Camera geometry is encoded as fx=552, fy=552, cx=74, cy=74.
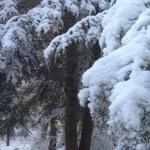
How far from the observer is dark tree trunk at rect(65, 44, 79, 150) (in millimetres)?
13914

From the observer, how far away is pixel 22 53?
14023 mm

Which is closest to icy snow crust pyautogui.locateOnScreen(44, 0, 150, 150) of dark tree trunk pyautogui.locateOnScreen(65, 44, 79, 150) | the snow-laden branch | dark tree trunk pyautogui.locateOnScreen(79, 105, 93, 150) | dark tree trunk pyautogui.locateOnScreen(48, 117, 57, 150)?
dark tree trunk pyautogui.locateOnScreen(65, 44, 79, 150)

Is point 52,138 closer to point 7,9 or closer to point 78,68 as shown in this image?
point 78,68

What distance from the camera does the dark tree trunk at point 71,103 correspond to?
13.9 metres

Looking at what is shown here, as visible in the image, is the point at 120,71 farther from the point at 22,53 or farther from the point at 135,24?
the point at 22,53

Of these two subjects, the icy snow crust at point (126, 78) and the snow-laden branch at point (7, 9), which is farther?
the snow-laden branch at point (7, 9)

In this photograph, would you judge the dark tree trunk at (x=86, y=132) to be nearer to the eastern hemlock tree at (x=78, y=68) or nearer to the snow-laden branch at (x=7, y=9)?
the eastern hemlock tree at (x=78, y=68)

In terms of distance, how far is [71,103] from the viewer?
1406 cm

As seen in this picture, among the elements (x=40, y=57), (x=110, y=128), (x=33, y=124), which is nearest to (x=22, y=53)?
(x=40, y=57)

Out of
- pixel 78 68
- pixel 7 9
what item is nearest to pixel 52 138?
pixel 78 68

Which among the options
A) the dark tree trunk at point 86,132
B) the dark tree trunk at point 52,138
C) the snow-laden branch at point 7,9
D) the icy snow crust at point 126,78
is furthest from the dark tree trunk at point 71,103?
the icy snow crust at point 126,78

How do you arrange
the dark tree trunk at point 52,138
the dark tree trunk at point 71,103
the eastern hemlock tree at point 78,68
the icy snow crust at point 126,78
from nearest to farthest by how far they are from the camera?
the icy snow crust at point 126,78
the eastern hemlock tree at point 78,68
the dark tree trunk at point 71,103
the dark tree trunk at point 52,138

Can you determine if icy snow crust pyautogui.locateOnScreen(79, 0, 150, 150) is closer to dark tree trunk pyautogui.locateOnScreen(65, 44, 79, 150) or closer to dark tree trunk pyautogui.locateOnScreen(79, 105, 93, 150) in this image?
dark tree trunk pyautogui.locateOnScreen(65, 44, 79, 150)

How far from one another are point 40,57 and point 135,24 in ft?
27.2
